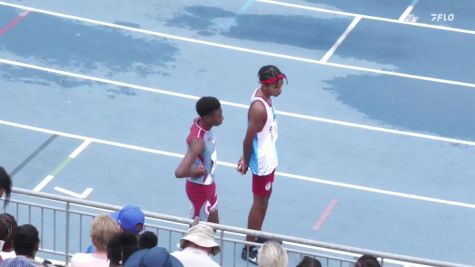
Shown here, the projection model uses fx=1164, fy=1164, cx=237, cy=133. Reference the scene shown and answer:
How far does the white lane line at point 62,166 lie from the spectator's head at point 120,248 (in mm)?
5717

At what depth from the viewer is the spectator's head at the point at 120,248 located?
8289mm

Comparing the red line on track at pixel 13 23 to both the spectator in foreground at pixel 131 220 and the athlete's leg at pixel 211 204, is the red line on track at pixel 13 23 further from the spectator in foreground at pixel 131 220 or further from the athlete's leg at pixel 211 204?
the spectator in foreground at pixel 131 220

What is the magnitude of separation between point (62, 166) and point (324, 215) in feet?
11.0

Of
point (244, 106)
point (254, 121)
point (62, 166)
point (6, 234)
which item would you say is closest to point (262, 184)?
point (254, 121)

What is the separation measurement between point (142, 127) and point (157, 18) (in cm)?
398

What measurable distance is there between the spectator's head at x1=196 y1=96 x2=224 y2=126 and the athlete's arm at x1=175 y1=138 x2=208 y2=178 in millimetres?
227

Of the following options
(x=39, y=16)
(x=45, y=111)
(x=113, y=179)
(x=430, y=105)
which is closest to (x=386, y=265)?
(x=113, y=179)

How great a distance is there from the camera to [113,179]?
1429 centimetres

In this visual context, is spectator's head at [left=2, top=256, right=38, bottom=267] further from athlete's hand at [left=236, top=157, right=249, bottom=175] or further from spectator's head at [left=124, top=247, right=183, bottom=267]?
athlete's hand at [left=236, top=157, right=249, bottom=175]

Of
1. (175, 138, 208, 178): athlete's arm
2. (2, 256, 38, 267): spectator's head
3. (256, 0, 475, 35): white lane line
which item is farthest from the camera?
(256, 0, 475, 35): white lane line

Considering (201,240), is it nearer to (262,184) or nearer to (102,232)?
(102,232)

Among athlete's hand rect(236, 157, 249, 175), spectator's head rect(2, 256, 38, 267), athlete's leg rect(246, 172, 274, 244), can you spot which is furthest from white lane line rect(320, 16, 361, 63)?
spectator's head rect(2, 256, 38, 267)

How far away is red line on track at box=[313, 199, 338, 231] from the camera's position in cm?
1349

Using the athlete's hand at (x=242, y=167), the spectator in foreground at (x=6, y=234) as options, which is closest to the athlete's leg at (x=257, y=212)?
the athlete's hand at (x=242, y=167)
